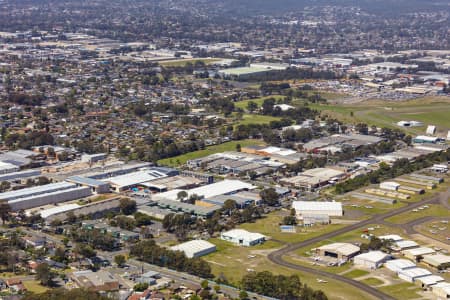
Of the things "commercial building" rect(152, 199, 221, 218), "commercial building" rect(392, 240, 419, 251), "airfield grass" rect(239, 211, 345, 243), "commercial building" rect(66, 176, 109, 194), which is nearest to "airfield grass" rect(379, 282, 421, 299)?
"commercial building" rect(392, 240, 419, 251)

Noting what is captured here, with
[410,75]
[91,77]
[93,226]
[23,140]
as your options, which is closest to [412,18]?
[410,75]

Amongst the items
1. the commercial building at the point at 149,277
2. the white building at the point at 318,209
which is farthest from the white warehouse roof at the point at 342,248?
the commercial building at the point at 149,277

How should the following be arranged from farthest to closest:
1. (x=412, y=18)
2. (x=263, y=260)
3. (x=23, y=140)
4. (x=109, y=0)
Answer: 1. (x=109, y=0)
2. (x=412, y=18)
3. (x=23, y=140)
4. (x=263, y=260)

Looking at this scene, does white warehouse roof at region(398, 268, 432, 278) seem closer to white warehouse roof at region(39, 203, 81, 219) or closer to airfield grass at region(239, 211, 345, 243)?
airfield grass at region(239, 211, 345, 243)

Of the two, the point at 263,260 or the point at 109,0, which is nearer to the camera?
the point at 263,260

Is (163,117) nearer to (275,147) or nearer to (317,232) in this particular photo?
(275,147)

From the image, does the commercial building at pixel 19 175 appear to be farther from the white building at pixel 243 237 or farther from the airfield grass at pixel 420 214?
the airfield grass at pixel 420 214

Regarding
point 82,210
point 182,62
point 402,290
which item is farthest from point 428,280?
point 182,62
